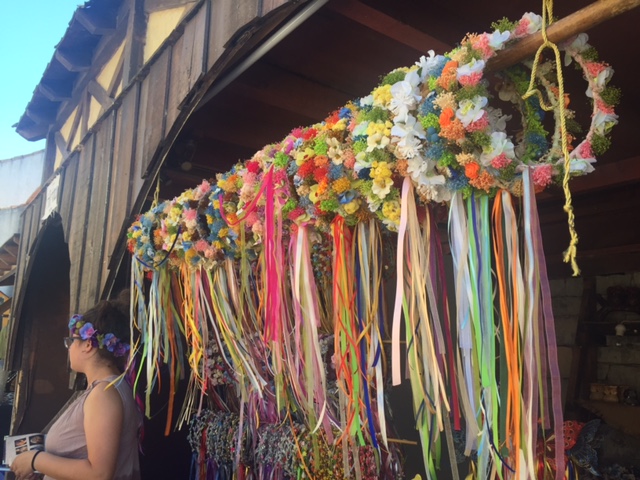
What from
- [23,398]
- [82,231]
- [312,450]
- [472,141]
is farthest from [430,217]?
[23,398]

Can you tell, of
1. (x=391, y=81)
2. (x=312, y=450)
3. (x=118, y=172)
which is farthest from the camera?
(x=118, y=172)

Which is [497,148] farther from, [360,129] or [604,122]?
[360,129]

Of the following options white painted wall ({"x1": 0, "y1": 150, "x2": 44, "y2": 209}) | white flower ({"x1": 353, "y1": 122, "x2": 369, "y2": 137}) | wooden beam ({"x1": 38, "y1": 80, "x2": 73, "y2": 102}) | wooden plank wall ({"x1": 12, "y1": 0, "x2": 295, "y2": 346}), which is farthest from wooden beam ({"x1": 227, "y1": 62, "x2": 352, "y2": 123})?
white painted wall ({"x1": 0, "y1": 150, "x2": 44, "y2": 209})

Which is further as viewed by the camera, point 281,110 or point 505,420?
point 281,110

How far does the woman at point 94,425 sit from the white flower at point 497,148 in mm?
1437

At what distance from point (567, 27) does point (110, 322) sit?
189 cm

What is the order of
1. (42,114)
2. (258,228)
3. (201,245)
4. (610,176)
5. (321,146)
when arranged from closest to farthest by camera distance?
(321,146) → (258,228) → (201,245) → (610,176) → (42,114)

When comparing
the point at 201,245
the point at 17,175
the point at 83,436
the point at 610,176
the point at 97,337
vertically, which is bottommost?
the point at 83,436

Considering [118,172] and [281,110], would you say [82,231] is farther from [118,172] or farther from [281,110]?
[281,110]

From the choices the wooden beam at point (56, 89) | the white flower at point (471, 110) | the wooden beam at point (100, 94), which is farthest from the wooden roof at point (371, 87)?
the wooden beam at point (56, 89)

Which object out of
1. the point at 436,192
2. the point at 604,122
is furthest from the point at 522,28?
the point at 436,192

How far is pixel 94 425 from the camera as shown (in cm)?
168

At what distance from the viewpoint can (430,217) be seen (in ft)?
3.93

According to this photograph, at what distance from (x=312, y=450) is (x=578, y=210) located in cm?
190
